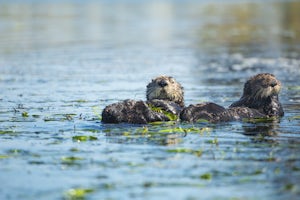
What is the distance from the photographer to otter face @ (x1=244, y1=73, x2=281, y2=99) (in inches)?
424

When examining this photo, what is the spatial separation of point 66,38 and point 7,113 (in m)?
19.4

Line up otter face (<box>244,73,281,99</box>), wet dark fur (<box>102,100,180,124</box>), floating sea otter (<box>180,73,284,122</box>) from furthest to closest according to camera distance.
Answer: otter face (<box>244,73,281,99</box>)
floating sea otter (<box>180,73,284,122</box>)
wet dark fur (<box>102,100,180,124</box>)

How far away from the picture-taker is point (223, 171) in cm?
758

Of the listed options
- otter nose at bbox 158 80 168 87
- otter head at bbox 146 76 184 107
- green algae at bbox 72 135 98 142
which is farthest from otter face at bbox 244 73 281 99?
green algae at bbox 72 135 98 142

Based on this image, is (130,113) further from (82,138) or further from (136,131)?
(82,138)

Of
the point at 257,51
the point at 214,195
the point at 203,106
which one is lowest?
the point at 214,195

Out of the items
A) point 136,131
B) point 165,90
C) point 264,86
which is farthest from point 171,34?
point 136,131

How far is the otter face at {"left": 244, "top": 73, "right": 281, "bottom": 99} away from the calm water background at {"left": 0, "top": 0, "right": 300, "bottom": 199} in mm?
500

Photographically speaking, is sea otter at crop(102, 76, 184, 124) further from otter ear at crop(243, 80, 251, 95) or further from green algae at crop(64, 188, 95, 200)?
green algae at crop(64, 188, 95, 200)

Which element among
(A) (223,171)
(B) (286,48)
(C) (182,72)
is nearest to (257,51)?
(B) (286,48)

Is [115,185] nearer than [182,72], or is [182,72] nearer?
[115,185]

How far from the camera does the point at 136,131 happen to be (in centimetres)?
976

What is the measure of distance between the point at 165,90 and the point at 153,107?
0.58m

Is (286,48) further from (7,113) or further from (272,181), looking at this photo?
(272,181)
